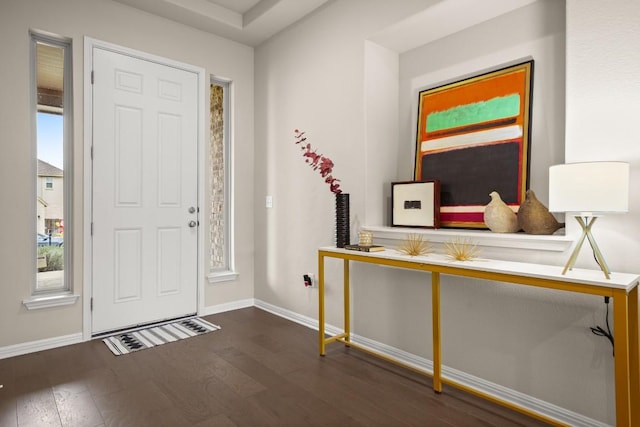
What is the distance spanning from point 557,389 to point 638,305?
55cm

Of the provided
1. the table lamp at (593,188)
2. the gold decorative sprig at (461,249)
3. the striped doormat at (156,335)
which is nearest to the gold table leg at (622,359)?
the table lamp at (593,188)

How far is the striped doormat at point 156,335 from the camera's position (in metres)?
2.82

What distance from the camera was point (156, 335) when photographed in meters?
3.06

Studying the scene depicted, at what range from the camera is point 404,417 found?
6.16 ft

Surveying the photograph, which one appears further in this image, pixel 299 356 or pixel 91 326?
pixel 91 326

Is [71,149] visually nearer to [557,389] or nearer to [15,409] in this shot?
[15,409]

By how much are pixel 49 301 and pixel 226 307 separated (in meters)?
1.48

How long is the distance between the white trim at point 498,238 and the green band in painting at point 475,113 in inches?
28.6


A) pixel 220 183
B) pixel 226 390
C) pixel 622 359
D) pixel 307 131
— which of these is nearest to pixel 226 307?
pixel 220 183

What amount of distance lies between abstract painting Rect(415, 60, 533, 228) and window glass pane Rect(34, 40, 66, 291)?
2784 millimetres

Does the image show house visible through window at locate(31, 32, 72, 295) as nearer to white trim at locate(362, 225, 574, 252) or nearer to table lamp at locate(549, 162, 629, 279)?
white trim at locate(362, 225, 574, 252)

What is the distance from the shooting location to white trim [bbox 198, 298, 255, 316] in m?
3.65

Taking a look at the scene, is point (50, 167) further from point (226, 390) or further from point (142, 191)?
point (226, 390)

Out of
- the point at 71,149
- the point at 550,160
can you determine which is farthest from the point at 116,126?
the point at 550,160
